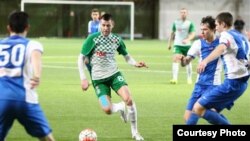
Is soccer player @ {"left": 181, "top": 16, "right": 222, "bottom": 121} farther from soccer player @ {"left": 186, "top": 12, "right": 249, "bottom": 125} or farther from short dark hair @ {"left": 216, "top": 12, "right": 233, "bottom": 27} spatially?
short dark hair @ {"left": 216, "top": 12, "right": 233, "bottom": 27}

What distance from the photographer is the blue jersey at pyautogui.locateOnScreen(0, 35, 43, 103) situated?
26.5 ft

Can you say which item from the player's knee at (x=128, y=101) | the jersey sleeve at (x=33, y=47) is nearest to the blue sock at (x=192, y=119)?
the player's knee at (x=128, y=101)

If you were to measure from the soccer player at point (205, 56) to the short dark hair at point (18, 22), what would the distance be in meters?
3.52

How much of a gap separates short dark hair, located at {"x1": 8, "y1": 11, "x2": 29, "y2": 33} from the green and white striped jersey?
11.6ft

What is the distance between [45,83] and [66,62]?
8296mm

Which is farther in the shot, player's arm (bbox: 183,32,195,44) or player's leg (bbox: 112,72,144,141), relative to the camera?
player's arm (bbox: 183,32,195,44)

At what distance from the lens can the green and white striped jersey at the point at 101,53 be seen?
11727 millimetres

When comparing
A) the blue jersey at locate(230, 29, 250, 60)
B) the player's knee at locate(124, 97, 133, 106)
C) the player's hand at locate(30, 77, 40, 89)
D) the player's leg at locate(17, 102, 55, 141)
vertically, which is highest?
the blue jersey at locate(230, 29, 250, 60)

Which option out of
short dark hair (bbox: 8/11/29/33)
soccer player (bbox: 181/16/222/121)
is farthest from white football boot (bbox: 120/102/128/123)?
short dark hair (bbox: 8/11/29/33)

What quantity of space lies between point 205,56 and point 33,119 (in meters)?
3.83

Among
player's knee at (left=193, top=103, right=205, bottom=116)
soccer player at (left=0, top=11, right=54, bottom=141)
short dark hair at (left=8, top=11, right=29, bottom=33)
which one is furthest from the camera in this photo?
player's knee at (left=193, top=103, right=205, bottom=116)

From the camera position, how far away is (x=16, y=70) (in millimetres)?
8102

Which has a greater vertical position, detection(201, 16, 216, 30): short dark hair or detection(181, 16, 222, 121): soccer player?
detection(201, 16, 216, 30): short dark hair

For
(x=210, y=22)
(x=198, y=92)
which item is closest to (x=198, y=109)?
(x=198, y=92)
